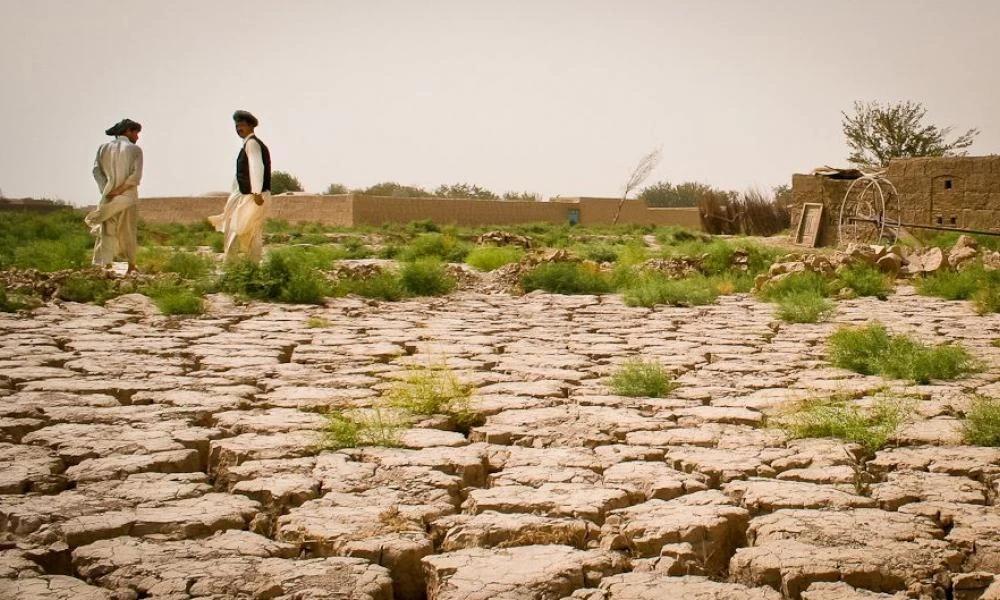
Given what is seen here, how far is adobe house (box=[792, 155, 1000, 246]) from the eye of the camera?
18047 millimetres

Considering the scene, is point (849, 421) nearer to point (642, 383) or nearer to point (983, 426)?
point (983, 426)

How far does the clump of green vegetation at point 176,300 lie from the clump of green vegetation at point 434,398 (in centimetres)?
436

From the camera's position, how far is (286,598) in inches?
112

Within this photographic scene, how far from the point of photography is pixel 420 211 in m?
32.4

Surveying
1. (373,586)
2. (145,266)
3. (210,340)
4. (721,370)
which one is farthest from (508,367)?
(145,266)

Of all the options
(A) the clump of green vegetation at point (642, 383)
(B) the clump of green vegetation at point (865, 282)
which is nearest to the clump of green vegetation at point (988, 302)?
(B) the clump of green vegetation at point (865, 282)

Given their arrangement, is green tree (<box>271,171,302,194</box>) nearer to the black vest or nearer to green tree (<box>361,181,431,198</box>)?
green tree (<box>361,181,431,198</box>)

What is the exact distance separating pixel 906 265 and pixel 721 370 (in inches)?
324

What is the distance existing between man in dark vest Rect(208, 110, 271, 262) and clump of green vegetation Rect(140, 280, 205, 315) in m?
1.66

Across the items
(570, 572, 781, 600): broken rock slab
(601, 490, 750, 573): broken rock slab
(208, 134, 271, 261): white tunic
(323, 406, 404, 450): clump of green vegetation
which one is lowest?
(570, 572, 781, 600): broken rock slab

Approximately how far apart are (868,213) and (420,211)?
16768 millimetres

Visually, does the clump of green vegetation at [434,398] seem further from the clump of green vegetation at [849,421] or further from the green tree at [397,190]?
the green tree at [397,190]

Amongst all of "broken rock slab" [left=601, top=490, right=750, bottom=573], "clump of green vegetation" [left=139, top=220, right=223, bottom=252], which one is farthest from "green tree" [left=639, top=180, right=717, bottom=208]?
"broken rock slab" [left=601, top=490, right=750, bottom=573]

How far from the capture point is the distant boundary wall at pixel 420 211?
3109 cm
